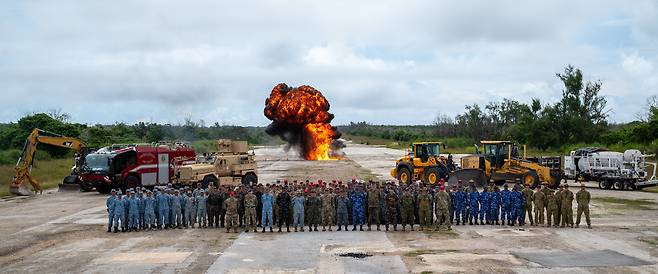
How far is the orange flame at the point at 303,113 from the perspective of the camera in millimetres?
55906

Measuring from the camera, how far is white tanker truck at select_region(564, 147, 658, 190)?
29.6 metres

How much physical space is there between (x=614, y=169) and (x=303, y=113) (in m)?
31.1

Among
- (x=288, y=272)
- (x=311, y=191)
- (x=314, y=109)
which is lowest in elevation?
(x=288, y=272)

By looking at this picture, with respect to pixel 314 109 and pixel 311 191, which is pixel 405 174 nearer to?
pixel 311 191

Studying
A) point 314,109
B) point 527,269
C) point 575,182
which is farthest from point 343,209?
point 314,109

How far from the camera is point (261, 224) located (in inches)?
697

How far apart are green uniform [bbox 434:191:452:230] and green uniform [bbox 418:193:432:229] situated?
0.68 ft

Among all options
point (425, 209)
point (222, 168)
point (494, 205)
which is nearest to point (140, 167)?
point (222, 168)

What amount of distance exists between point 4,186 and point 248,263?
2705 centimetres

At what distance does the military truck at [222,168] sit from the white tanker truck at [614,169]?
1703 centimetres

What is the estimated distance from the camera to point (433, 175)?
29.6 metres

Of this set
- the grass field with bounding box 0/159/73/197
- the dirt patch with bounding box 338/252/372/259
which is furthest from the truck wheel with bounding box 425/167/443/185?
the grass field with bounding box 0/159/73/197

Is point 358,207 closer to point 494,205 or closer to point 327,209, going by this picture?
point 327,209

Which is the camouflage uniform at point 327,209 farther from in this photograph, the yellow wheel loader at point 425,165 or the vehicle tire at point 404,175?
the vehicle tire at point 404,175
